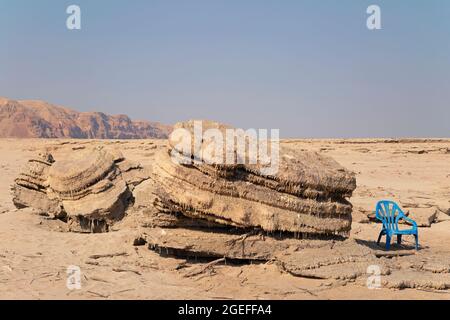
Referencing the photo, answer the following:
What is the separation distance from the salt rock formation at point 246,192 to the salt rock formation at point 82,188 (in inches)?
116

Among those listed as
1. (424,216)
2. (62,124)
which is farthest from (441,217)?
(62,124)

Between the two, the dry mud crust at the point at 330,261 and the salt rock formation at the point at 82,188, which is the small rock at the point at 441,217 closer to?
the dry mud crust at the point at 330,261

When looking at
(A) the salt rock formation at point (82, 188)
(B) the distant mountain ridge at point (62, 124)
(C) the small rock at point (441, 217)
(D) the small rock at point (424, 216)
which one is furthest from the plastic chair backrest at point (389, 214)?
(B) the distant mountain ridge at point (62, 124)

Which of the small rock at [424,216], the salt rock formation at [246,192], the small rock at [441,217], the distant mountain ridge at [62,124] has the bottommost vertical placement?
the small rock at [441,217]

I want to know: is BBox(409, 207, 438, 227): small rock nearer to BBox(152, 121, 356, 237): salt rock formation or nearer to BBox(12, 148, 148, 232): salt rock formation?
BBox(152, 121, 356, 237): salt rock formation

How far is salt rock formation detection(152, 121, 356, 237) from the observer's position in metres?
5.97

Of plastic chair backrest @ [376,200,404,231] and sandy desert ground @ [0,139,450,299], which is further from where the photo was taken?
plastic chair backrest @ [376,200,404,231]

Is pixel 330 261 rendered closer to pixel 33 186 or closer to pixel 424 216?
pixel 424 216

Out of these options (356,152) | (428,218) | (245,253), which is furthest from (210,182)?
(356,152)

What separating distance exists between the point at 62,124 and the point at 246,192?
2914 inches

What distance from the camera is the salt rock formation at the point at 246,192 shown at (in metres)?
5.97

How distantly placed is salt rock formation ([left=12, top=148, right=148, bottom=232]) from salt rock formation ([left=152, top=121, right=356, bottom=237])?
2943 mm

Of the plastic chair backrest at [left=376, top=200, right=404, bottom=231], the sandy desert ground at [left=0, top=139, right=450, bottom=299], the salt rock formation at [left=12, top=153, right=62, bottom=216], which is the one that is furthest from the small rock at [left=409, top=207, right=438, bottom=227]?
the salt rock formation at [left=12, top=153, right=62, bottom=216]
